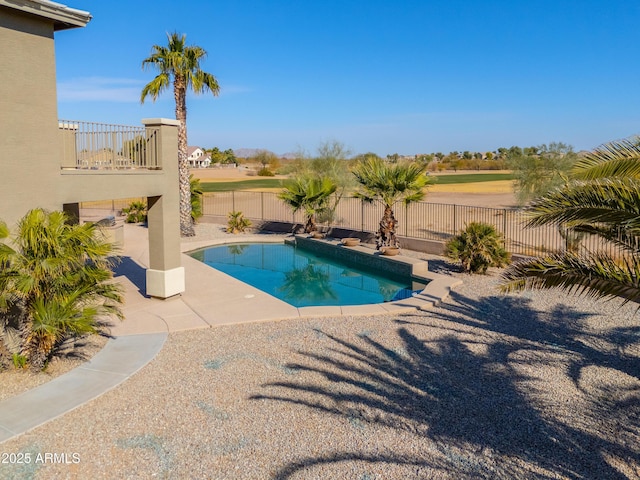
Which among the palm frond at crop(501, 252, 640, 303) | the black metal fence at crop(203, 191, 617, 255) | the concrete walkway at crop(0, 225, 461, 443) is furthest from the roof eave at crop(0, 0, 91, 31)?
the black metal fence at crop(203, 191, 617, 255)

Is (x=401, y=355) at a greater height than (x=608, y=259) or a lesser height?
lesser

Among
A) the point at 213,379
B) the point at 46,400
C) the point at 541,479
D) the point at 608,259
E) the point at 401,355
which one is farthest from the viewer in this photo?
the point at 401,355

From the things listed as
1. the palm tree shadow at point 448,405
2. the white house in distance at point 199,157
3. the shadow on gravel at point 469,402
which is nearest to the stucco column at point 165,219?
the shadow on gravel at point 469,402

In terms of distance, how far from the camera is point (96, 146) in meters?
10.8

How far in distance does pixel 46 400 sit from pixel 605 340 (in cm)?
933

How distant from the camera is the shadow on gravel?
5.79 m

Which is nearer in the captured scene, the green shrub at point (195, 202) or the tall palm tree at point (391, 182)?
the tall palm tree at point (391, 182)

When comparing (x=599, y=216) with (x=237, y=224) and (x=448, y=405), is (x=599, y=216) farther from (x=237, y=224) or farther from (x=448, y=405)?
(x=237, y=224)

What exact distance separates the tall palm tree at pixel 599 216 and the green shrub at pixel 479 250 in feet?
27.0

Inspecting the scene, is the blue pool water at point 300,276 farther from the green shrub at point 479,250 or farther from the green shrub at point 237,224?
the green shrub at point 237,224

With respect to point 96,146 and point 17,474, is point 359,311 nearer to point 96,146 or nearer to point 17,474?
point 96,146

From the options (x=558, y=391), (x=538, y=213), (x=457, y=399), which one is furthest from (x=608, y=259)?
(x=457, y=399)

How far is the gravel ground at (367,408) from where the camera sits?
574 cm

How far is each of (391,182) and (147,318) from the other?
984 cm
